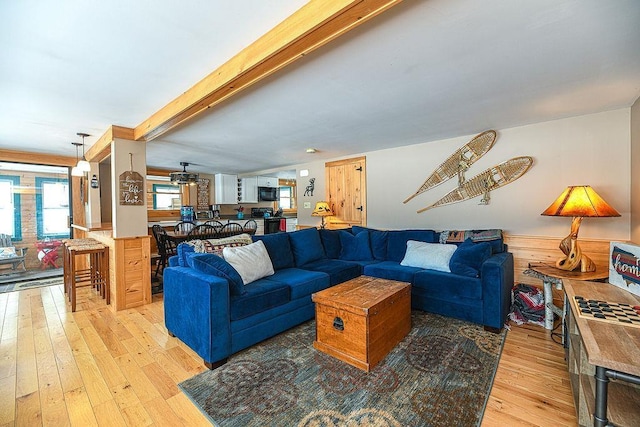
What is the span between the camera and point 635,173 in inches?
104

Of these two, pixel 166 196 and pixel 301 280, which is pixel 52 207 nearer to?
pixel 166 196

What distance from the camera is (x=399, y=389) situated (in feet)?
6.03

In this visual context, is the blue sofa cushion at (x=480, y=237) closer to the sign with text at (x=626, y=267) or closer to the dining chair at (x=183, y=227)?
the sign with text at (x=626, y=267)

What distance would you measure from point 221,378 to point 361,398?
99 centimetres

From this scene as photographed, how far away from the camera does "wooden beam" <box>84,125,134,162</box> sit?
3.35 metres

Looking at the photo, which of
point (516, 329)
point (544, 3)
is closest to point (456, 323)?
point (516, 329)

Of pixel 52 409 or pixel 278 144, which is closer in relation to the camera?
pixel 52 409

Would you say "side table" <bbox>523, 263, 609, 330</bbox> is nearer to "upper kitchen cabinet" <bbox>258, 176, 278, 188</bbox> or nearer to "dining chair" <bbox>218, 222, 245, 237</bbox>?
"dining chair" <bbox>218, 222, 245, 237</bbox>

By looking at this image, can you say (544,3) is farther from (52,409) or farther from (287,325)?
(52,409)

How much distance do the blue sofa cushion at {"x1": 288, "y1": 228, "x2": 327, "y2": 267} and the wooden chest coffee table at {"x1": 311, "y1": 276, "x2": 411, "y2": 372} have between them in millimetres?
1112

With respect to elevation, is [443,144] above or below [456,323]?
above

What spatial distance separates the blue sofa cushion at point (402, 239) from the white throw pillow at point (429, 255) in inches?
8.4

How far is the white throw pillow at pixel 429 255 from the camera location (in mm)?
3170

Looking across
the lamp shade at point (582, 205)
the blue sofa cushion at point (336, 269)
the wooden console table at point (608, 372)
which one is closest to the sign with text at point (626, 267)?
the wooden console table at point (608, 372)
